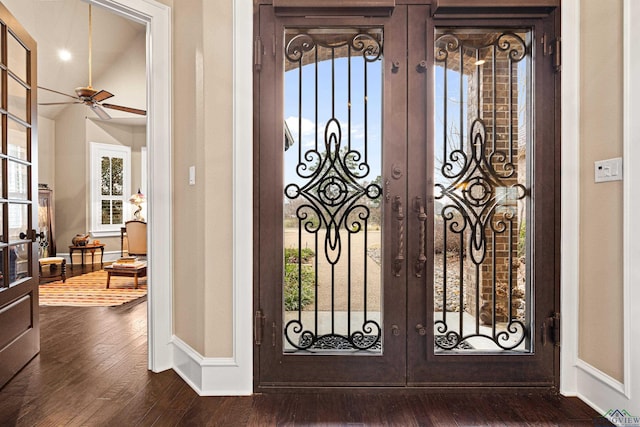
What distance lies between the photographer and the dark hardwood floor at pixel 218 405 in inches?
69.7

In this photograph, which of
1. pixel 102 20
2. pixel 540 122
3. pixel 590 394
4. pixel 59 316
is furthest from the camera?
pixel 102 20

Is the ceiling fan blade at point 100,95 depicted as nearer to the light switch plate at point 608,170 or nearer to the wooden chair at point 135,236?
the wooden chair at point 135,236

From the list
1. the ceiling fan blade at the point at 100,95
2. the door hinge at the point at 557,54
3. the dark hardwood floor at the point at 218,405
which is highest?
the ceiling fan blade at the point at 100,95

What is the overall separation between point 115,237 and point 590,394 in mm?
7825

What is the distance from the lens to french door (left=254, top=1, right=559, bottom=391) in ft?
6.75

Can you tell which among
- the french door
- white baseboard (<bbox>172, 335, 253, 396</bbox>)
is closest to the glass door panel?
the french door

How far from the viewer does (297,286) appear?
211 centimetres

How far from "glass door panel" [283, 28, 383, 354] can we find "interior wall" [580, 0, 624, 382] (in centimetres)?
111

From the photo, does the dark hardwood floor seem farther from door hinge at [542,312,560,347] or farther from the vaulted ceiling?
the vaulted ceiling

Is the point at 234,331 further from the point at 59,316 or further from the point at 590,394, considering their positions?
the point at 59,316

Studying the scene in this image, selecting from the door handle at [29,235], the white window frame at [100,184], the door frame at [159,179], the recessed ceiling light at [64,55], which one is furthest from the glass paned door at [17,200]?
the white window frame at [100,184]

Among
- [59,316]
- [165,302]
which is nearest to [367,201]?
[165,302]

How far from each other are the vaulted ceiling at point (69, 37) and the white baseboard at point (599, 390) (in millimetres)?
5507

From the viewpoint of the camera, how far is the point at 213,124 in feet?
6.59
